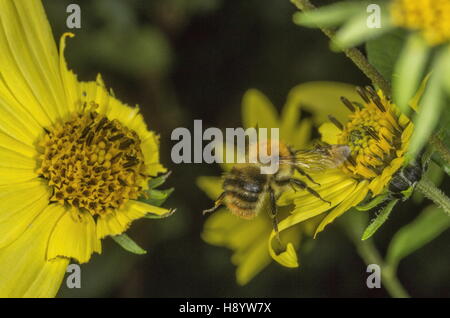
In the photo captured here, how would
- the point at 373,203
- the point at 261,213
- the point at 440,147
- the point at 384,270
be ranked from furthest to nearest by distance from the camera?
the point at 261,213 < the point at 384,270 < the point at 373,203 < the point at 440,147

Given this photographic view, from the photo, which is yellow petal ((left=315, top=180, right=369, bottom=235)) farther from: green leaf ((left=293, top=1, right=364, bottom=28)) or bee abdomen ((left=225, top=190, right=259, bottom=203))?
green leaf ((left=293, top=1, right=364, bottom=28))

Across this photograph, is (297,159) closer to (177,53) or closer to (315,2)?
(315,2)

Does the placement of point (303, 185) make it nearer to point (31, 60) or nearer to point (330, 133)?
point (330, 133)

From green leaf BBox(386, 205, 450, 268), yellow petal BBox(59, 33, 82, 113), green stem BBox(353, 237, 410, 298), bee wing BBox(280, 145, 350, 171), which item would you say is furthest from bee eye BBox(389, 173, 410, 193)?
yellow petal BBox(59, 33, 82, 113)

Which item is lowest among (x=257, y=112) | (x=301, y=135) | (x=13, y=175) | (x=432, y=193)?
(x=432, y=193)

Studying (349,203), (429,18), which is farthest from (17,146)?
(429,18)

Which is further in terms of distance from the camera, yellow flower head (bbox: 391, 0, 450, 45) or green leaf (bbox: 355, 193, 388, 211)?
green leaf (bbox: 355, 193, 388, 211)

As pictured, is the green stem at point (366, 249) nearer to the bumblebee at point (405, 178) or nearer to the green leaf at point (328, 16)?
the bumblebee at point (405, 178)
